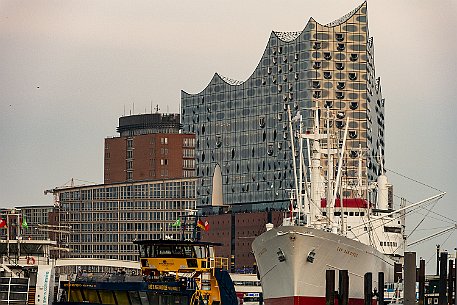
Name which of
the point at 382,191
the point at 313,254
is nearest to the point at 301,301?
the point at 313,254

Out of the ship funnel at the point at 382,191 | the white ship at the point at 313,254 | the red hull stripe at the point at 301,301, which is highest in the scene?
the ship funnel at the point at 382,191

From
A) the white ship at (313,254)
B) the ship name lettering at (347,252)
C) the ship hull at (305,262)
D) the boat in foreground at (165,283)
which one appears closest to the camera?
the boat in foreground at (165,283)

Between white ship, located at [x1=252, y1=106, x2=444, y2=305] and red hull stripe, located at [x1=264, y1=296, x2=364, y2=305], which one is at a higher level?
white ship, located at [x1=252, y1=106, x2=444, y2=305]

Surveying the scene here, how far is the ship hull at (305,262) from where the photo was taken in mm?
140750

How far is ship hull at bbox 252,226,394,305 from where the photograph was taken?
14075 centimetres

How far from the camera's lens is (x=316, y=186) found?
15088cm

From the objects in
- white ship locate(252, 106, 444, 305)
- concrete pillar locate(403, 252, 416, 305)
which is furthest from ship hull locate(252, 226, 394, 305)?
concrete pillar locate(403, 252, 416, 305)

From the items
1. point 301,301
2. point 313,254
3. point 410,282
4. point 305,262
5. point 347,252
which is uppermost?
point 347,252

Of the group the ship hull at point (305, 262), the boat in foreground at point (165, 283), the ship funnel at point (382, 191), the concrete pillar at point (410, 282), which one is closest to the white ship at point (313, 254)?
the ship hull at point (305, 262)

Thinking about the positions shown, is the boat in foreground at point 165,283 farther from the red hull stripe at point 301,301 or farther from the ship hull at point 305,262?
the ship hull at point 305,262

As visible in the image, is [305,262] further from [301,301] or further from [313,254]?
[301,301]

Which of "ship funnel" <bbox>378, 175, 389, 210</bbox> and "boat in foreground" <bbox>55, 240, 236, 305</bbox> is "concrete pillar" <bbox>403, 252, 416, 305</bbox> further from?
"ship funnel" <bbox>378, 175, 389, 210</bbox>

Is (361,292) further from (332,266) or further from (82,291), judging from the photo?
(82,291)

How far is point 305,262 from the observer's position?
141750 millimetres
